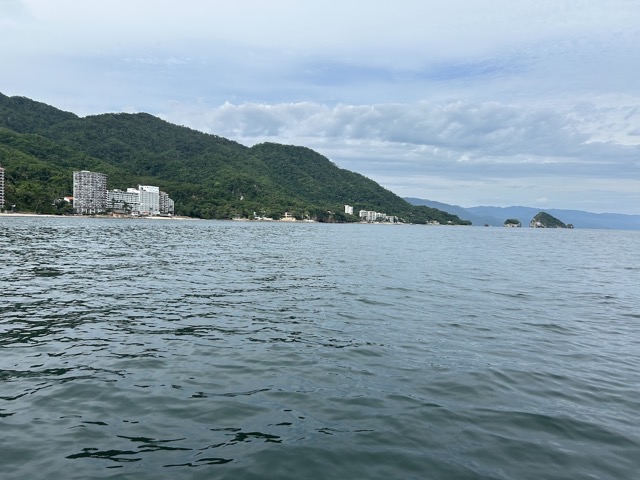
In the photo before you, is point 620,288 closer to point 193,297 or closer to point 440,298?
point 440,298

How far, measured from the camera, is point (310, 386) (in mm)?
11531

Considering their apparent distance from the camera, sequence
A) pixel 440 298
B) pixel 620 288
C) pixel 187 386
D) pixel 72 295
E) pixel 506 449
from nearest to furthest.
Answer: pixel 506 449, pixel 187 386, pixel 72 295, pixel 440 298, pixel 620 288

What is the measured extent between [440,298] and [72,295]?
2116 cm

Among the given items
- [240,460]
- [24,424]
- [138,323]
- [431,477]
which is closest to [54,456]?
[24,424]

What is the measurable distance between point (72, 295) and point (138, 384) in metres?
14.5

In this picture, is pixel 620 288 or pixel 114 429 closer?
pixel 114 429

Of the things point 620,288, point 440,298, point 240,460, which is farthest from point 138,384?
point 620,288

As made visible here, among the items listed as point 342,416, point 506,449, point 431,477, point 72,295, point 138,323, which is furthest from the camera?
point 72,295

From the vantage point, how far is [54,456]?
7.75m

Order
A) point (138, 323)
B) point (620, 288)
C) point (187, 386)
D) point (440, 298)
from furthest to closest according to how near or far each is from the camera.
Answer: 1. point (620, 288)
2. point (440, 298)
3. point (138, 323)
4. point (187, 386)

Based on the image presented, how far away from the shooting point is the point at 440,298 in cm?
2570

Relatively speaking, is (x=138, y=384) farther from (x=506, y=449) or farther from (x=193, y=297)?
(x=193, y=297)

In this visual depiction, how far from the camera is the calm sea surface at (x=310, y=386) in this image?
799 cm

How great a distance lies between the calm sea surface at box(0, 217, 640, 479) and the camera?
314 inches
